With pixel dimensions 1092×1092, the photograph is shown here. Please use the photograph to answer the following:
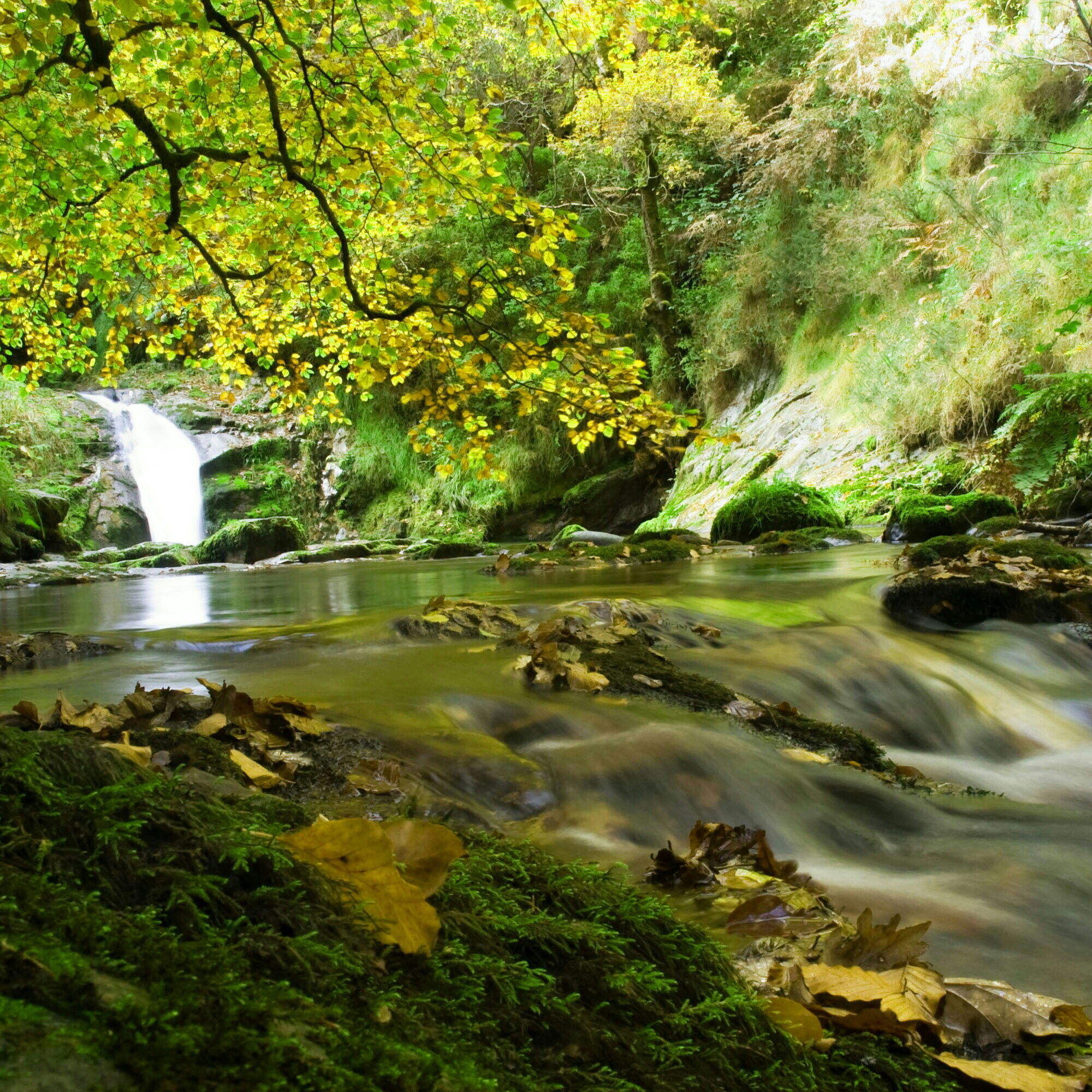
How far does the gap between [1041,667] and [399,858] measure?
5333 millimetres

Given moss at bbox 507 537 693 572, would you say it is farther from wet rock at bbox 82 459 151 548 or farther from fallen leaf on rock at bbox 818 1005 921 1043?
wet rock at bbox 82 459 151 548

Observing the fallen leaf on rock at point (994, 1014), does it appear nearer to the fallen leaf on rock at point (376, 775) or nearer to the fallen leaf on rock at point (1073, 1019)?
the fallen leaf on rock at point (1073, 1019)

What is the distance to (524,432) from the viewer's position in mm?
21156

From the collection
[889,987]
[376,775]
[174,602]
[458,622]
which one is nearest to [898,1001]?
[889,987]

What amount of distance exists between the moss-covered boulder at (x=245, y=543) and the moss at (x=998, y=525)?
1326cm

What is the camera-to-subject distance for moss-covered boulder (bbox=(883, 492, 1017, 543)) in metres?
10.7

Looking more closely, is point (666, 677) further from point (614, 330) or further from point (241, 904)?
point (614, 330)

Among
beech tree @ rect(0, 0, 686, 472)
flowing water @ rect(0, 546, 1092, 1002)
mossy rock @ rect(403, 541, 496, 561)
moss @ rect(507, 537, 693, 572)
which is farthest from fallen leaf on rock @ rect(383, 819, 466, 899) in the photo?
mossy rock @ rect(403, 541, 496, 561)

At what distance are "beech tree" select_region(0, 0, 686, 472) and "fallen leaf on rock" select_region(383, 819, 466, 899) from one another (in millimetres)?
3469

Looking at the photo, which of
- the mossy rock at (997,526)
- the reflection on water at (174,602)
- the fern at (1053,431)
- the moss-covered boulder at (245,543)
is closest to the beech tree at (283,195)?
the reflection on water at (174,602)

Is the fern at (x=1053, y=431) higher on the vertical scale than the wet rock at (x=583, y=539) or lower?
higher

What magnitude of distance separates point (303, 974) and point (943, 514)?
36.9 ft

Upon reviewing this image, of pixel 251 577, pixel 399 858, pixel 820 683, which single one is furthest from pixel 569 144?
pixel 399 858

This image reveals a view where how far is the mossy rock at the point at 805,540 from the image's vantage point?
11.6 m
